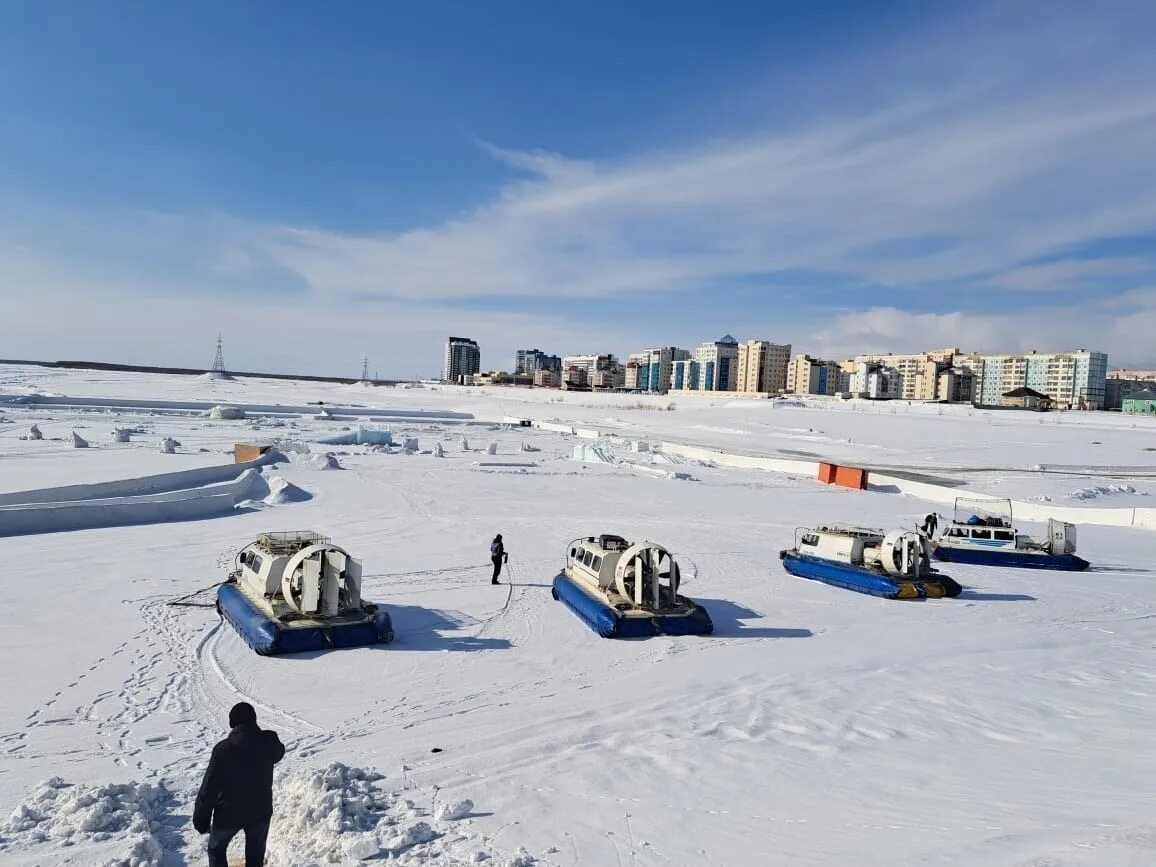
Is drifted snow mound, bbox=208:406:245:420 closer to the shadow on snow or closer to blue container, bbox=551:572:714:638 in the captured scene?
the shadow on snow

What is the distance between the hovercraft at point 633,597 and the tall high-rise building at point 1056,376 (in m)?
139

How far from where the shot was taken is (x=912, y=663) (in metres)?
12.0

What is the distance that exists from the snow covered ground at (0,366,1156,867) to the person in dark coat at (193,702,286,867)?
3.09ft

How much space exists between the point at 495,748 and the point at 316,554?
4954mm

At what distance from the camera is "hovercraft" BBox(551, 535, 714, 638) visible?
41.4ft

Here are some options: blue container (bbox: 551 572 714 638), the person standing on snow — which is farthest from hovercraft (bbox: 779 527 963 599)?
the person standing on snow

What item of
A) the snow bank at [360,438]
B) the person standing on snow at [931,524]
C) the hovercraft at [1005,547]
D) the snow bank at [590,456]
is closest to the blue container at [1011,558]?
the hovercraft at [1005,547]

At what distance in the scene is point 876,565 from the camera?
1752 centimetres

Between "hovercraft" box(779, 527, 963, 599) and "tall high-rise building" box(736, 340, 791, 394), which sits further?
"tall high-rise building" box(736, 340, 791, 394)

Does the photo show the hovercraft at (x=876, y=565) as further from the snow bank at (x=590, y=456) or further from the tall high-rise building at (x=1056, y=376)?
the tall high-rise building at (x=1056, y=376)

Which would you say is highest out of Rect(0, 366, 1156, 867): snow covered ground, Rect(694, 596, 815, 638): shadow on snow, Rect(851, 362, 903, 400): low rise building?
Rect(851, 362, 903, 400): low rise building

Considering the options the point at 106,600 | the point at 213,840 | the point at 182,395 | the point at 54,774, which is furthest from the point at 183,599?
the point at 182,395

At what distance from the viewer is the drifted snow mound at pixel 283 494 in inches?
1001

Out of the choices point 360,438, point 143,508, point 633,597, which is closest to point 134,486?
point 143,508
